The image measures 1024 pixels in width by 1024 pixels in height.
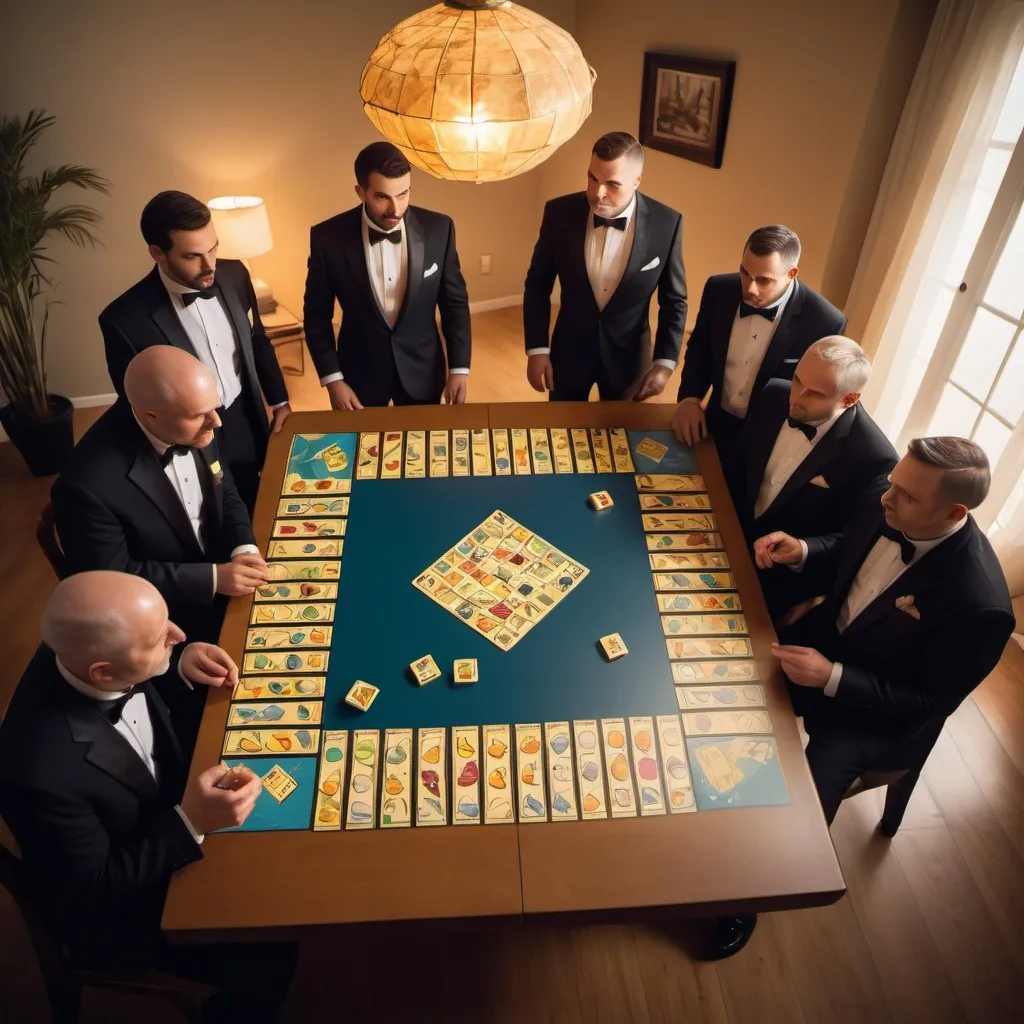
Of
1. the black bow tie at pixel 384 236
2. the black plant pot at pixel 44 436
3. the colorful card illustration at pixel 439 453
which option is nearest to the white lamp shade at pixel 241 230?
the black plant pot at pixel 44 436

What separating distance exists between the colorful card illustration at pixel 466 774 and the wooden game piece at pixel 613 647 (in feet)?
1.36

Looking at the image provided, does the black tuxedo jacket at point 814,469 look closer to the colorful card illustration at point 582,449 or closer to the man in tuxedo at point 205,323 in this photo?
the colorful card illustration at point 582,449

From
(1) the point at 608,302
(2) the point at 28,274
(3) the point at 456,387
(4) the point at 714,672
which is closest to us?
(4) the point at 714,672

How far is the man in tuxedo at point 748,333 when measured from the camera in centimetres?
262

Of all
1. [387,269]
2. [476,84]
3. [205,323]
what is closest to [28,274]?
[205,323]

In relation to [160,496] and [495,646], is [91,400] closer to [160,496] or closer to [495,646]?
[160,496]

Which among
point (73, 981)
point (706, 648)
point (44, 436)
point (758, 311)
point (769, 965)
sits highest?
point (758, 311)

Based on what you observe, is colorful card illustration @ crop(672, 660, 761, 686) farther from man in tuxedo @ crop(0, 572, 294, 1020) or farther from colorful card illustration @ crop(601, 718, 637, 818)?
man in tuxedo @ crop(0, 572, 294, 1020)

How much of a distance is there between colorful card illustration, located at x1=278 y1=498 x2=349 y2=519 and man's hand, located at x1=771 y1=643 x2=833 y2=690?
1410mm

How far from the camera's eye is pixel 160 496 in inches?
89.4

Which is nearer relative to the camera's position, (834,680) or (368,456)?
(834,680)

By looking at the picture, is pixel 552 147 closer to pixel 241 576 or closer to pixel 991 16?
pixel 241 576

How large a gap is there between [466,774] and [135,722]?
82cm

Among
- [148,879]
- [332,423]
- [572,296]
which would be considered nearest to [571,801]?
[148,879]
